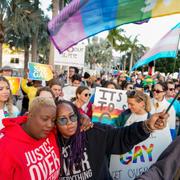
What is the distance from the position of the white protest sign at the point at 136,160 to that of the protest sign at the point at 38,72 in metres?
4.35

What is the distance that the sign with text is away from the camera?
4414 mm

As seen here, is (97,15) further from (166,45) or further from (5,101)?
(166,45)

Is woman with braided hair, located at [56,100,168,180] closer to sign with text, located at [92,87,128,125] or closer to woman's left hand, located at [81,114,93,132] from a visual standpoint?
woman's left hand, located at [81,114,93,132]

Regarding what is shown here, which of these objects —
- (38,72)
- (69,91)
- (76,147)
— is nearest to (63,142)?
(76,147)

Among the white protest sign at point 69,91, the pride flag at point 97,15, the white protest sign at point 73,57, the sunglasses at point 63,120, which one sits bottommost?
the white protest sign at point 69,91

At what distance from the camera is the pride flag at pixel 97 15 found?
9.36ft

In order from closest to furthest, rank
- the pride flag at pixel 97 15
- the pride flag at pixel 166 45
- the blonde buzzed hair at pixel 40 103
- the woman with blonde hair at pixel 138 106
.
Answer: the blonde buzzed hair at pixel 40 103 < the pride flag at pixel 97 15 < the woman with blonde hair at pixel 138 106 < the pride flag at pixel 166 45

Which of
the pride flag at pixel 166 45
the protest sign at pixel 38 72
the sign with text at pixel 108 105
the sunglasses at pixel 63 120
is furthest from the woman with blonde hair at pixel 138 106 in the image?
the protest sign at pixel 38 72

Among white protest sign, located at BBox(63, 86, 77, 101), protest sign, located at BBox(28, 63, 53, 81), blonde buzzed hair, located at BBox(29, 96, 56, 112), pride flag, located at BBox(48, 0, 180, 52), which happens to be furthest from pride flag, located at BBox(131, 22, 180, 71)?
blonde buzzed hair, located at BBox(29, 96, 56, 112)

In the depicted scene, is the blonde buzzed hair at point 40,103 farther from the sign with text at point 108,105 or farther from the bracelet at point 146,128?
the sign with text at point 108,105

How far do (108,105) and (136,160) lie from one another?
1.11 metres

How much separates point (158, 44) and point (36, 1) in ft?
63.5

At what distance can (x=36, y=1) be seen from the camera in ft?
79.5

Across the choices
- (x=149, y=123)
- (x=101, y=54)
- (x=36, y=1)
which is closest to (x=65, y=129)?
(x=149, y=123)
